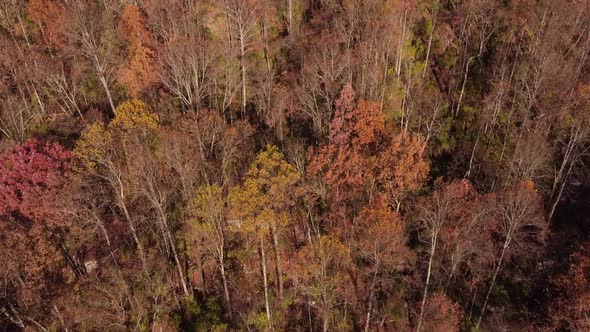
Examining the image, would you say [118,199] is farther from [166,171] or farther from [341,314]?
[341,314]

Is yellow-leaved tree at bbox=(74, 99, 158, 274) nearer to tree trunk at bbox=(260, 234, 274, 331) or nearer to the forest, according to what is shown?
the forest

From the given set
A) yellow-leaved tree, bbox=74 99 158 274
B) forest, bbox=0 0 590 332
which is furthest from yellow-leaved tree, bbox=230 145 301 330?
yellow-leaved tree, bbox=74 99 158 274

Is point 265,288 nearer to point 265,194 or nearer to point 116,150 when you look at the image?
point 265,194

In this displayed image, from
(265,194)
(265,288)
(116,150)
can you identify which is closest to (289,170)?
(265,194)

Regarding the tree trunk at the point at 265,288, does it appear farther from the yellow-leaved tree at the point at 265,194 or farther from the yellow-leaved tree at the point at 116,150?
the yellow-leaved tree at the point at 116,150

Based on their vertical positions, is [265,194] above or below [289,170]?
below

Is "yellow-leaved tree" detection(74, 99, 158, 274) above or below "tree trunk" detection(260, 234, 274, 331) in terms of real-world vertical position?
above

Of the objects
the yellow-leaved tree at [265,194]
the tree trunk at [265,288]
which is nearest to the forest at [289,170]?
the yellow-leaved tree at [265,194]

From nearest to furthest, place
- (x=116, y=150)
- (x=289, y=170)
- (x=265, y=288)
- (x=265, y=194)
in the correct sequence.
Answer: (x=265, y=194) < (x=289, y=170) < (x=116, y=150) < (x=265, y=288)

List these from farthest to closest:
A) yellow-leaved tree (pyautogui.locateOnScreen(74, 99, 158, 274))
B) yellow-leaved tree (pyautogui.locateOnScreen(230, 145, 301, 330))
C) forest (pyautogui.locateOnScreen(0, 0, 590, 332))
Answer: yellow-leaved tree (pyautogui.locateOnScreen(74, 99, 158, 274))
forest (pyautogui.locateOnScreen(0, 0, 590, 332))
yellow-leaved tree (pyautogui.locateOnScreen(230, 145, 301, 330))
